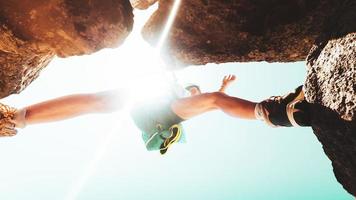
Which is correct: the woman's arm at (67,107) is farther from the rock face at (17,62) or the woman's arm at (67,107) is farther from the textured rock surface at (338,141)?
the textured rock surface at (338,141)

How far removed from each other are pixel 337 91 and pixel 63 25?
139 inches

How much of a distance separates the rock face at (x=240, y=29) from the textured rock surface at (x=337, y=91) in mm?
789

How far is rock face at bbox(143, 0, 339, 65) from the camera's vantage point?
13.7ft

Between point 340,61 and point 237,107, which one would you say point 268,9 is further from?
point 340,61

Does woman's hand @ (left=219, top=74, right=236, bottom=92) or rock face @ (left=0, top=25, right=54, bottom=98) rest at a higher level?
woman's hand @ (left=219, top=74, right=236, bottom=92)

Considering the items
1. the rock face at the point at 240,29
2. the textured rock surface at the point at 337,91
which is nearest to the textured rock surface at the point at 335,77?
the textured rock surface at the point at 337,91

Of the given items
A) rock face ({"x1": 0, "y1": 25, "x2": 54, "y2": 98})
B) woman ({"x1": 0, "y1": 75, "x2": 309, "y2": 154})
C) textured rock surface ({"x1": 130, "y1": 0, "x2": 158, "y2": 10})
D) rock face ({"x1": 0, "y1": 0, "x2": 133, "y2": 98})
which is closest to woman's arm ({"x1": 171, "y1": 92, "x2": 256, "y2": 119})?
woman ({"x1": 0, "y1": 75, "x2": 309, "y2": 154})

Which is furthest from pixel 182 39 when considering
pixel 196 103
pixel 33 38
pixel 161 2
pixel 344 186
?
pixel 344 186

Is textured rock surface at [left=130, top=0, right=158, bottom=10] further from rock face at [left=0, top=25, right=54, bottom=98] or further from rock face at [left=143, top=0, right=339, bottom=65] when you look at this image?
rock face at [left=0, top=25, right=54, bottom=98]

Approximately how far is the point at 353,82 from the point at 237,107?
1.92m

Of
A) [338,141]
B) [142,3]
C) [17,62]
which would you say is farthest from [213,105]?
[17,62]

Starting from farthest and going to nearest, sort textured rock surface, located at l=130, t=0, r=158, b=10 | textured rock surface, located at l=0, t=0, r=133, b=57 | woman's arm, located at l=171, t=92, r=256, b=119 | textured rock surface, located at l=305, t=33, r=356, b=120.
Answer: textured rock surface, located at l=130, t=0, r=158, b=10 < woman's arm, located at l=171, t=92, r=256, b=119 < textured rock surface, located at l=0, t=0, r=133, b=57 < textured rock surface, located at l=305, t=33, r=356, b=120

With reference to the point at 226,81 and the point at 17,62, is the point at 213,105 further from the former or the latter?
the point at 17,62

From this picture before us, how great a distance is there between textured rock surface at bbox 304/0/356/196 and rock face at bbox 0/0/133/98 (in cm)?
264
